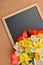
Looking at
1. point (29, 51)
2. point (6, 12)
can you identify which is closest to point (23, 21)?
point (6, 12)

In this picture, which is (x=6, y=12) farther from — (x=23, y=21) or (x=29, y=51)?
(x=29, y=51)

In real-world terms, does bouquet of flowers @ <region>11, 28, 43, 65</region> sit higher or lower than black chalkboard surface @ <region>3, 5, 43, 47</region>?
lower

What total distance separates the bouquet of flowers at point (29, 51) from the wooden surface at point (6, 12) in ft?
0.24

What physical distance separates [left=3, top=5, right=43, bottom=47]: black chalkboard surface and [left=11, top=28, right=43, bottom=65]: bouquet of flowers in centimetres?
11

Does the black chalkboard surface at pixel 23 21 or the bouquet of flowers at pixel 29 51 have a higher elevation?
the black chalkboard surface at pixel 23 21

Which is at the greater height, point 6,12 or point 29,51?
point 6,12

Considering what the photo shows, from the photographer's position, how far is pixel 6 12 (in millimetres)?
1197

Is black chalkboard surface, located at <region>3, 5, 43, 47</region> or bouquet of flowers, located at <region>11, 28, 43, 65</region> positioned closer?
bouquet of flowers, located at <region>11, 28, 43, 65</region>

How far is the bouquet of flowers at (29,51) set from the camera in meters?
0.99

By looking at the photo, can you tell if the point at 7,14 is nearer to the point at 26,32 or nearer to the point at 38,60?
the point at 26,32

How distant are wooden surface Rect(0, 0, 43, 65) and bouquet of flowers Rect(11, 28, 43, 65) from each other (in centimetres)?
7

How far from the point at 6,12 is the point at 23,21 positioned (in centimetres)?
13

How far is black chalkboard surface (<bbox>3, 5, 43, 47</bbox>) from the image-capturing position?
117 cm

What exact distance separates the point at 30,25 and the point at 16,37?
0.14 meters
